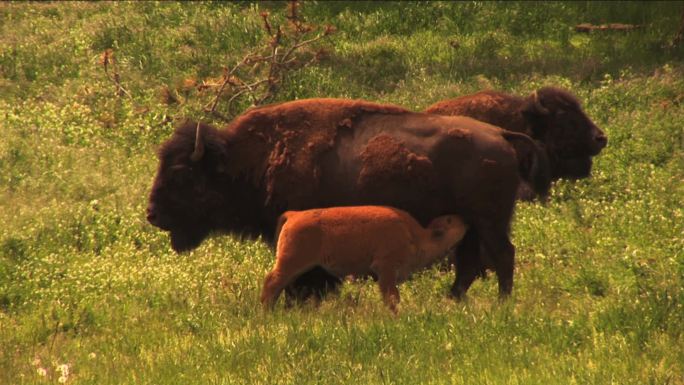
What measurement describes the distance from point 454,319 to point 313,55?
1228 centimetres

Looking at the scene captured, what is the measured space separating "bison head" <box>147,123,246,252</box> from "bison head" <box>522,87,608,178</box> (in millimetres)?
3723

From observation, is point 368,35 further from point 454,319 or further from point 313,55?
point 454,319

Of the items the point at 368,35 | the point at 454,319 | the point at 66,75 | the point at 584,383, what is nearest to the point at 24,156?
the point at 66,75

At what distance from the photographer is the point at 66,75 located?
21266 millimetres

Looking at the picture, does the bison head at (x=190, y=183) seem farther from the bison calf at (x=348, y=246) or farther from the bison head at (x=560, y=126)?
the bison head at (x=560, y=126)

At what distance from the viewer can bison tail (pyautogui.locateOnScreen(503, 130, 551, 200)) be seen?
11.2 metres

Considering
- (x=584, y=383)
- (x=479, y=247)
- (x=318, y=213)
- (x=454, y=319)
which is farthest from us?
(x=479, y=247)

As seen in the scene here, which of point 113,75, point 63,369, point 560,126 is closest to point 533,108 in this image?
point 560,126

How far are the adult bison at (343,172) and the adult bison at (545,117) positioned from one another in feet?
6.94

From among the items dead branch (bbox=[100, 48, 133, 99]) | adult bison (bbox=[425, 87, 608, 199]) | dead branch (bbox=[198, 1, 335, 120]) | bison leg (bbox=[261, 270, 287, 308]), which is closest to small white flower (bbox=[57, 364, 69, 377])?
bison leg (bbox=[261, 270, 287, 308])

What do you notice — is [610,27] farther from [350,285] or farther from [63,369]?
[63,369]

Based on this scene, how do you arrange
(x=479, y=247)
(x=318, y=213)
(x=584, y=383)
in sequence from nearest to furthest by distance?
(x=584, y=383) → (x=318, y=213) → (x=479, y=247)

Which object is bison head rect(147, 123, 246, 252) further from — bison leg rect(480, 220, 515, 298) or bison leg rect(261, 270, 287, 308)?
bison leg rect(480, 220, 515, 298)

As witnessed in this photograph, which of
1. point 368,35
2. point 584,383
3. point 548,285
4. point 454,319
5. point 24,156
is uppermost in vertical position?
point 584,383
